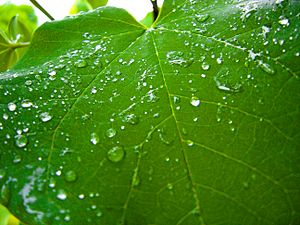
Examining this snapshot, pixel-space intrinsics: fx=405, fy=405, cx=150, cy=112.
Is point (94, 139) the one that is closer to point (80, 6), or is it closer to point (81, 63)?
point (81, 63)

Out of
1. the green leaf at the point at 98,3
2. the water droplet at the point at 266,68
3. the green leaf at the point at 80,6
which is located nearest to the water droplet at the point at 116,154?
the water droplet at the point at 266,68

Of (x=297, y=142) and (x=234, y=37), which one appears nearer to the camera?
(x=297, y=142)

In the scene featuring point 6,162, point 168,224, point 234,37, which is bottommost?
point 168,224

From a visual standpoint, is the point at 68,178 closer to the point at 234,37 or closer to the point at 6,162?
the point at 6,162

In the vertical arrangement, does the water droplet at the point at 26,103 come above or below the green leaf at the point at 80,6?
below

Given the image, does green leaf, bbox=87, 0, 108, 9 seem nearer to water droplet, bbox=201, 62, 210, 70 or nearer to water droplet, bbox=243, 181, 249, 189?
water droplet, bbox=201, 62, 210, 70

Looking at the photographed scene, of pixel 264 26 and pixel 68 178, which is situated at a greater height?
pixel 264 26

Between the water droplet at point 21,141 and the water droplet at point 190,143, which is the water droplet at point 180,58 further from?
the water droplet at point 21,141

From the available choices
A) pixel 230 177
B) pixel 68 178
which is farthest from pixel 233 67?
pixel 68 178
